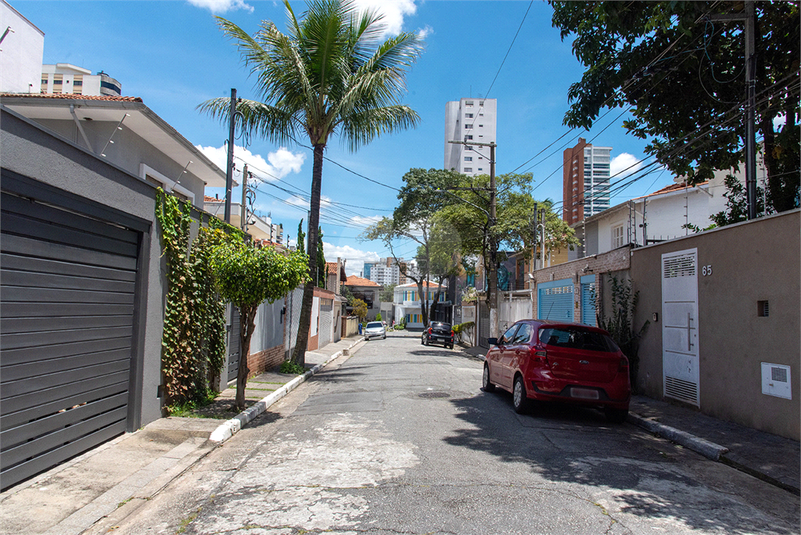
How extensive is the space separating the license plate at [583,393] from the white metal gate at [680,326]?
246 centimetres

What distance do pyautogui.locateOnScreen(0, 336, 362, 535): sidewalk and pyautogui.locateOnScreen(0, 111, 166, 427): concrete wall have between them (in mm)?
649

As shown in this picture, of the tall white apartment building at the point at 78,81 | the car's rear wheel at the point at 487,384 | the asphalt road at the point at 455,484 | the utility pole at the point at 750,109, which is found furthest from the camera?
the tall white apartment building at the point at 78,81

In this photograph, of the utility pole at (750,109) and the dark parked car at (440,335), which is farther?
the dark parked car at (440,335)

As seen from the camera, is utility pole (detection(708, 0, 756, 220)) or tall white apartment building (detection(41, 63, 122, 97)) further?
tall white apartment building (detection(41, 63, 122, 97))

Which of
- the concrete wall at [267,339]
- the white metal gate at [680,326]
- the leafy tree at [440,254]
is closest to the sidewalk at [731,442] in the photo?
the white metal gate at [680,326]

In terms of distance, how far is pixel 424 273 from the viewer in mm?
57344

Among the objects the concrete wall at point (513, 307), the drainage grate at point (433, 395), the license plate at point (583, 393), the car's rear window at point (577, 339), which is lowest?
the drainage grate at point (433, 395)

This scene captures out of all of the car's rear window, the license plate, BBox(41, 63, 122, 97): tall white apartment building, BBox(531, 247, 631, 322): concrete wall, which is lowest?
the license plate

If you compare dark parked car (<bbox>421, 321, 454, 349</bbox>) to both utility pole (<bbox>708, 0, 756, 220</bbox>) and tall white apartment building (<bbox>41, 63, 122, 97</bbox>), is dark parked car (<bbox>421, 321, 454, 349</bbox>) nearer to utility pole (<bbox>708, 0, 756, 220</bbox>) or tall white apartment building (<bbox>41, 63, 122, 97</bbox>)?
tall white apartment building (<bbox>41, 63, 122, 97</bbox>)

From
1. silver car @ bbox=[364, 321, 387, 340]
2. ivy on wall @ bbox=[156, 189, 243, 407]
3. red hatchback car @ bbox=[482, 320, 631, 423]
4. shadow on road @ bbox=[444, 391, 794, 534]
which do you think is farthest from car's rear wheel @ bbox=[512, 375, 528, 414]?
silver car @ bbox=[364, 321, 387, 340]

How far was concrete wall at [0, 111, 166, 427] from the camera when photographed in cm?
479

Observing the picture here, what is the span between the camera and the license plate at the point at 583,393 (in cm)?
822

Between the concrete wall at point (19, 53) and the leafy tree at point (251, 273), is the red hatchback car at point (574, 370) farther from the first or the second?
the concrete wall at point (19, 53)

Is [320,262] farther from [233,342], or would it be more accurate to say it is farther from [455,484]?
[455,484]
